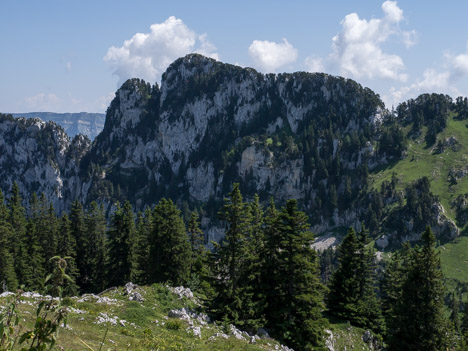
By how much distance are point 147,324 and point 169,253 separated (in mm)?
25383

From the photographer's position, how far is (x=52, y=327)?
4641 mm

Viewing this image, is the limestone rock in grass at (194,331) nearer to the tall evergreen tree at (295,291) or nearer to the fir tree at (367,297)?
the tall evergreen tree at (295,291)

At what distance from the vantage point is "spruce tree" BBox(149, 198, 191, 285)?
175 feet

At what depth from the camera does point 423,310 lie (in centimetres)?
4159

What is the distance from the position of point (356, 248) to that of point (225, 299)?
26083mm

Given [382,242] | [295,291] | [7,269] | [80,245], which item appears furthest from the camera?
[382,242]

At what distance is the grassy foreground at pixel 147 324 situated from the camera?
864 inches

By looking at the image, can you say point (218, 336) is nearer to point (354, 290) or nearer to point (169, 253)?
point (169, 253)

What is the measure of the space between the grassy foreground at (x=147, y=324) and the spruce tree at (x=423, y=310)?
54.6 feet

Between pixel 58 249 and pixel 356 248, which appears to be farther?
pixel 58 249

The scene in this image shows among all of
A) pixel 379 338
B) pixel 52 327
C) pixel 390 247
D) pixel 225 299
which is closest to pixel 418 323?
pixel 379 338

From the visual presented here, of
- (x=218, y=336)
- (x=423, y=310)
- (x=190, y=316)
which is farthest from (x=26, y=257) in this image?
(x=423, y=310)

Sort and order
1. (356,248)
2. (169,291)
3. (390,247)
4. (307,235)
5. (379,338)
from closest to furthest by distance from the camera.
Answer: (169,291), (307,235), (379,338), (356,248), (390,247)

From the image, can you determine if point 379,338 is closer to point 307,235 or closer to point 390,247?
point 307,235
